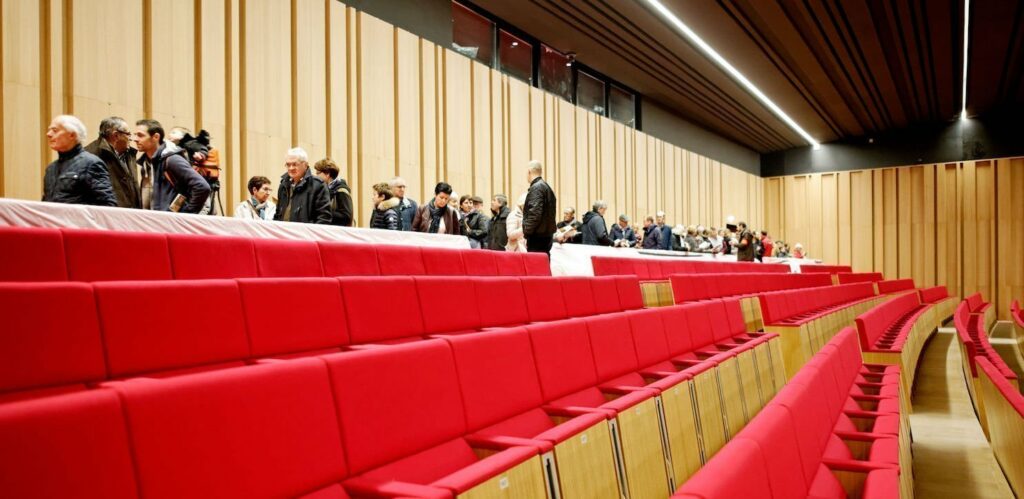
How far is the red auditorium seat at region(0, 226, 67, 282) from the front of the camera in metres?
1.02

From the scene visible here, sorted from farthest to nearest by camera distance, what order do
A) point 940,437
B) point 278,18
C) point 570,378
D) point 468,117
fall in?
point 468,117, point 278,18, point 940,437, point 570,378

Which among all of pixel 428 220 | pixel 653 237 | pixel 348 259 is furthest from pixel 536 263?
Result: pixel 653 237

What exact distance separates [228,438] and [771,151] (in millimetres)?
9647

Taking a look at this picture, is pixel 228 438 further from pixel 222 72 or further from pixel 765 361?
pixel 222 72

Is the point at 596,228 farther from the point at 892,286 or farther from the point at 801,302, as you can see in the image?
the point at 892,286

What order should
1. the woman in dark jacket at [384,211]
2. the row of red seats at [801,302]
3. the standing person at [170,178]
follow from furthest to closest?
the woman in dark jacket at [384,211] < the row of red seats at [801,302] < the standing person at [170,178]

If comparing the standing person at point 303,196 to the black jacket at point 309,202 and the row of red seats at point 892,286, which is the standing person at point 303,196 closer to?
the black jacket at point 309,202

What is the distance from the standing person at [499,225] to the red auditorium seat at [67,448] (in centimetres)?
273

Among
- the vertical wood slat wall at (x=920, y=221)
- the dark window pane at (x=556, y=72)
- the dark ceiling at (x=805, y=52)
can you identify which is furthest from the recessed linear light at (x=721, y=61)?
the vertical wood slat wall at (x=920, y=221)

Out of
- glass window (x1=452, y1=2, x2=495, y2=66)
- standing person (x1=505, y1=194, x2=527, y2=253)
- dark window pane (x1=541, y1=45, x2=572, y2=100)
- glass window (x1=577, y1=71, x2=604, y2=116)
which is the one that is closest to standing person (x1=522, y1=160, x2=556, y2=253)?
standing person (x1=505, y1=194, x2=527, y2=253)

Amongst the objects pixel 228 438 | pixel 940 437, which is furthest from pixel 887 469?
pixel 940 437

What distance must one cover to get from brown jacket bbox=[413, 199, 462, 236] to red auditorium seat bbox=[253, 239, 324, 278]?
127 centimetres

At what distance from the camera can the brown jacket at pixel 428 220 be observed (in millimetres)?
2949

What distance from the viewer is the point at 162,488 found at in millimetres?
573
